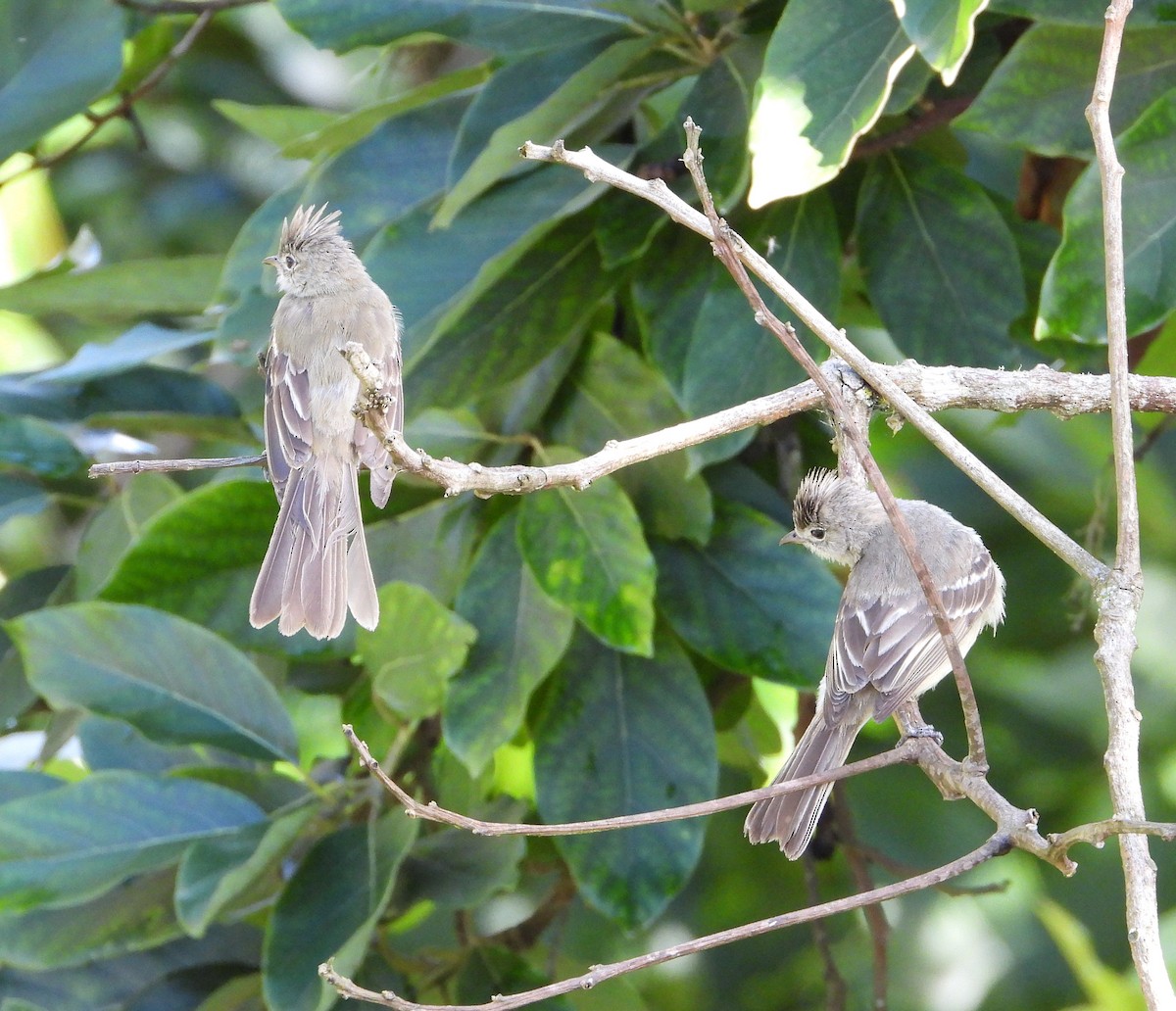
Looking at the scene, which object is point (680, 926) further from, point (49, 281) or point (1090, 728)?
point (49, 281)

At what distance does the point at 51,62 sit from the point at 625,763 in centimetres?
210

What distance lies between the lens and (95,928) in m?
2.98

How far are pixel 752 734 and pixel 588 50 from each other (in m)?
1.72

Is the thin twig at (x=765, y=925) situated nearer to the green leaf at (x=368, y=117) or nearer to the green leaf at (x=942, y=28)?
the green leaf at (x=942, y=28)

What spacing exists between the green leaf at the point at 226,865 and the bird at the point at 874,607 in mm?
1002

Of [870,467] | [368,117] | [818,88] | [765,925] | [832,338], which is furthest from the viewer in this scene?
[368,117]

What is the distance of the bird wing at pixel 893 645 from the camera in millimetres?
2494

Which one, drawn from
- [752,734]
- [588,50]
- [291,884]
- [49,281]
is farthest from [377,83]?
[291,884]

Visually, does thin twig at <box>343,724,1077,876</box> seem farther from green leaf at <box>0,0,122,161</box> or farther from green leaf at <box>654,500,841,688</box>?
green leaf at <box>0,0,122,161</box>

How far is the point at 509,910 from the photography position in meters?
4.36

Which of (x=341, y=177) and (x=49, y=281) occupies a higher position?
(x=341, y=177)

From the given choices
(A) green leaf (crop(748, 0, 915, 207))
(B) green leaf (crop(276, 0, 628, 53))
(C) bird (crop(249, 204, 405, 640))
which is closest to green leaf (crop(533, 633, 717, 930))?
(C) bird (crop(249, 204, 405, 640))

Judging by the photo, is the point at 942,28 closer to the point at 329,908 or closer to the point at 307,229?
the point at 307,229

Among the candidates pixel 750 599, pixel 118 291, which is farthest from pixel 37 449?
pixel 750 599
